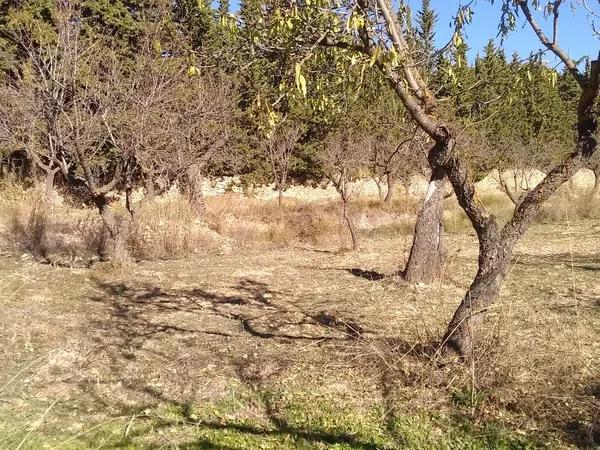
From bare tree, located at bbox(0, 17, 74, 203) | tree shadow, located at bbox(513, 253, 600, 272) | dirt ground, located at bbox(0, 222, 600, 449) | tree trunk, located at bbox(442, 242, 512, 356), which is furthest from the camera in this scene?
tree shadow, located at bbox(513, 253, 600, 272)

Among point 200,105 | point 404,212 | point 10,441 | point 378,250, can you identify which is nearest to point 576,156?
point 10,441

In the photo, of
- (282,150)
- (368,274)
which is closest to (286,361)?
(368,274)

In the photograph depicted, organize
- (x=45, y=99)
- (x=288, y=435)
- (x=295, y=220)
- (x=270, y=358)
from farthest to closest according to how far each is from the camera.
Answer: (x=295, y=220) < (x=45, y=99) < (x=270, y=358) < (x=288, y=435)

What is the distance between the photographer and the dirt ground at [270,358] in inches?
159

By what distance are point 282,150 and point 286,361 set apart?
62.6ft

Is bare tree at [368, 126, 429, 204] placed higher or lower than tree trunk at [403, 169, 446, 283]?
higher

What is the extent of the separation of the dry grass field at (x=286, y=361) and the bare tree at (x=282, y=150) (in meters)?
13.6

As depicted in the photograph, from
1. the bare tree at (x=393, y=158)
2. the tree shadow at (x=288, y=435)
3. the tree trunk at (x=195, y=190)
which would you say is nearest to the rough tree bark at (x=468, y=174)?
the tree shadow at (x=288, y=435)

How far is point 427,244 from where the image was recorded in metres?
8.32

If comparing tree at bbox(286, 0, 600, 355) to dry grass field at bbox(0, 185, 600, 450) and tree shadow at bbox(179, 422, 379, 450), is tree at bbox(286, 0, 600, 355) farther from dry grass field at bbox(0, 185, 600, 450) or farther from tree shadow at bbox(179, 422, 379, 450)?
tree shadow at bbox(179, 422, 379, 450)

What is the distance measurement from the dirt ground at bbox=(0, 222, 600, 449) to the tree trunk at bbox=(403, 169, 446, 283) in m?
0.27

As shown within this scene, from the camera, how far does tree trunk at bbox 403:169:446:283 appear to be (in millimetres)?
8266

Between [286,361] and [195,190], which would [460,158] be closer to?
[286,361]

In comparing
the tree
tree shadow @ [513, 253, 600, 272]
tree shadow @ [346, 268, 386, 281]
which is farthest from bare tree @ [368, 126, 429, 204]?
the tree
